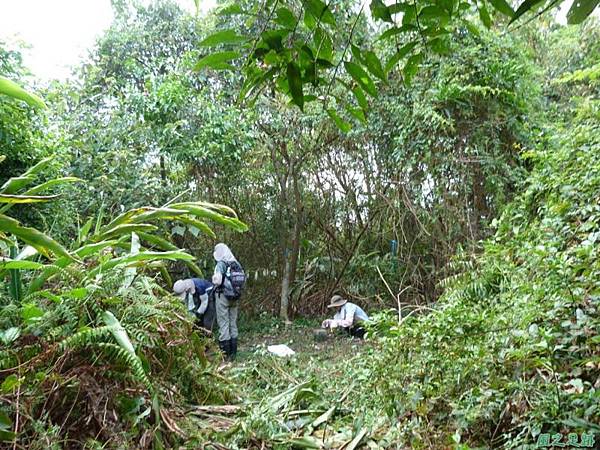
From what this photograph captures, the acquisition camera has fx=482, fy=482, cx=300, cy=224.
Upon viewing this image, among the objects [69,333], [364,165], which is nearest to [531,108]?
[364,165]

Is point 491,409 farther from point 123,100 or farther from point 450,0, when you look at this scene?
point 123,100

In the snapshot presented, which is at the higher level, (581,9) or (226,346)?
(581,9)

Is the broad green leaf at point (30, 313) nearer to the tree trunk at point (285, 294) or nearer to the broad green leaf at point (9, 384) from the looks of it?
the broad green leaf at point (9, 384)

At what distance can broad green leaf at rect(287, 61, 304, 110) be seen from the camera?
982 millimetres

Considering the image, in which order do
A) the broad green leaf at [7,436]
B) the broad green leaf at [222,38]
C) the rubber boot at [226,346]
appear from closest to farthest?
the broad green leaf at [222,38] → the broad green leaf at [7,436] → the rubber boot at [226,346]

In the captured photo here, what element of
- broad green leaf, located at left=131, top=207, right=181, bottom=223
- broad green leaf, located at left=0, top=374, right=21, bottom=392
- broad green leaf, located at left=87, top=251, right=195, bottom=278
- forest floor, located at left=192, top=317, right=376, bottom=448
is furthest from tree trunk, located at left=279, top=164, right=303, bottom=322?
broad green leaf, located at left=0, top=374, right=21, bottom=392

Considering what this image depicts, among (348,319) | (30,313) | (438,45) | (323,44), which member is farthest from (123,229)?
(348,319)

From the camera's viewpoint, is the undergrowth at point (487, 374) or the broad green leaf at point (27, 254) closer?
the undergrowth at point (487, 374)

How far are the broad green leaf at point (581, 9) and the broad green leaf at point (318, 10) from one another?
0.44 meters

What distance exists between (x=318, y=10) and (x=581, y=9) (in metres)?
0.47

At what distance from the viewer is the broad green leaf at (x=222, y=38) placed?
95cm

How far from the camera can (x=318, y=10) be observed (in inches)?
38.4

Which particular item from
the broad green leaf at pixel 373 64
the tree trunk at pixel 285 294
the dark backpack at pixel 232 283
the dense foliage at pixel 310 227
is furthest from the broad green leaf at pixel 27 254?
the tree trunk at pixel 285 294

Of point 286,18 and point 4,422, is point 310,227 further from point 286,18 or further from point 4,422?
point 286,18
